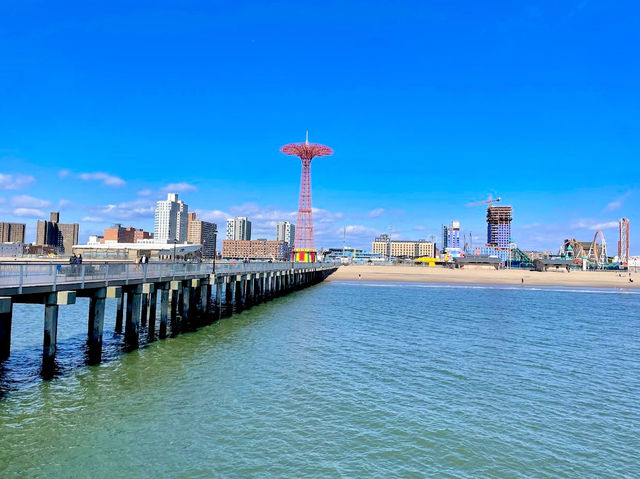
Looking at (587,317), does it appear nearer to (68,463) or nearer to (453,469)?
(453,469)

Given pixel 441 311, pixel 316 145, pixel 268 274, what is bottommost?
pixel 441 311

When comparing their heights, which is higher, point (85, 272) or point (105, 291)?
point (85, 272)

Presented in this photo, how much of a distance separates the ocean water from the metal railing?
3288mm

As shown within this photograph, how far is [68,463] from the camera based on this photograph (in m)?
9.48

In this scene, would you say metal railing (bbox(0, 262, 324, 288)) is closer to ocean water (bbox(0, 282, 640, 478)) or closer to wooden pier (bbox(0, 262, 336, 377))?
wooden pier (bbox(0, 262, 336, 377))

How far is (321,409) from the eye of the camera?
13.3 metres

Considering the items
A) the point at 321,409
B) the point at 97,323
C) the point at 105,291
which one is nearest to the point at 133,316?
the point at 97,323

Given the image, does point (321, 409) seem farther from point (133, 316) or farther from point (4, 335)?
point (4, 335)

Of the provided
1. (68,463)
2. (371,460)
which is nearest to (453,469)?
(371,460)

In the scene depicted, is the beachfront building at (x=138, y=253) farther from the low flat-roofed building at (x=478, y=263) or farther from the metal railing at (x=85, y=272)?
the low flat-roofed building at (x=478, y=263)

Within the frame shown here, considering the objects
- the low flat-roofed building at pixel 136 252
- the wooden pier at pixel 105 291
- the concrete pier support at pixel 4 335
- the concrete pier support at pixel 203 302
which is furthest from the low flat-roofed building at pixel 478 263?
the concrete pier support at pixel 4 335

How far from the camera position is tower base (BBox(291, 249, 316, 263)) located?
90881 millimetres

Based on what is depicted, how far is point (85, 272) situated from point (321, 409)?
10.1m

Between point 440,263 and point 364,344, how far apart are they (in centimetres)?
16512
